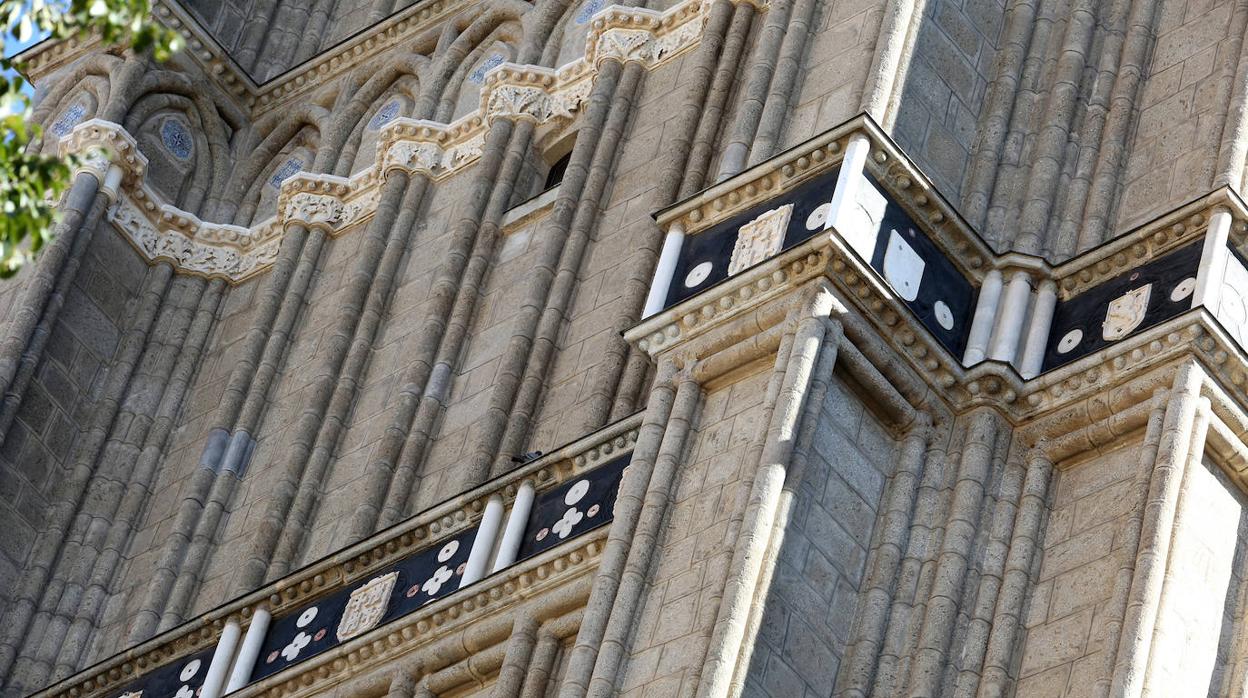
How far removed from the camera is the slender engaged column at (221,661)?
21.0m

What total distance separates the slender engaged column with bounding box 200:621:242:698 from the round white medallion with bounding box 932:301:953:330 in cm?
517

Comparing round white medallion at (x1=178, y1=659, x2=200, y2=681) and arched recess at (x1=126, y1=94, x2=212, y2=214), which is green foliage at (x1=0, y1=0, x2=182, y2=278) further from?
arched recess at (x1=126, y1=94, x2=212, y2=214)

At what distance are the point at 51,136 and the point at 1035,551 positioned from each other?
1203cm

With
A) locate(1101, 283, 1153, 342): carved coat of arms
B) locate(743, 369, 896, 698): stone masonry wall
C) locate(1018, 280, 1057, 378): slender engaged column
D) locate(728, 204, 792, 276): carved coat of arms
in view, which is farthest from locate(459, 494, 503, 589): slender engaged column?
locate(1101, 283, 1153, 342): carved coat of arms

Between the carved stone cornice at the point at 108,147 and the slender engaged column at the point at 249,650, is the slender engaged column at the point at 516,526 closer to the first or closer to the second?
the slender engaged column at the point at 249,650

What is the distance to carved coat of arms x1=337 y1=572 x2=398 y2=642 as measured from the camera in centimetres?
2045

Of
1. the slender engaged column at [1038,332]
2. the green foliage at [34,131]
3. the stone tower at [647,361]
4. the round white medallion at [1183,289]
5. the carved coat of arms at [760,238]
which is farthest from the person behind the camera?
the slender engaged column at [1038,332]

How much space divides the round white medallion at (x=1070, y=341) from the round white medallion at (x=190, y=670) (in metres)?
6.04

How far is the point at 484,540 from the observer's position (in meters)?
20.1

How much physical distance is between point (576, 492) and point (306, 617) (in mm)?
2253

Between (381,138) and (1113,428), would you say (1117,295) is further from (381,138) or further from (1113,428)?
(381,138)

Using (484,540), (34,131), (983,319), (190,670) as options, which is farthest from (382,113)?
(34,131)

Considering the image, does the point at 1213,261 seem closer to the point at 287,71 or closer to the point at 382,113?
the point at 382,113

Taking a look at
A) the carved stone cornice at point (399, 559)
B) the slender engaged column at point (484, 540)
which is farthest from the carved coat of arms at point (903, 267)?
the slender engaged column at point (484, 540)
